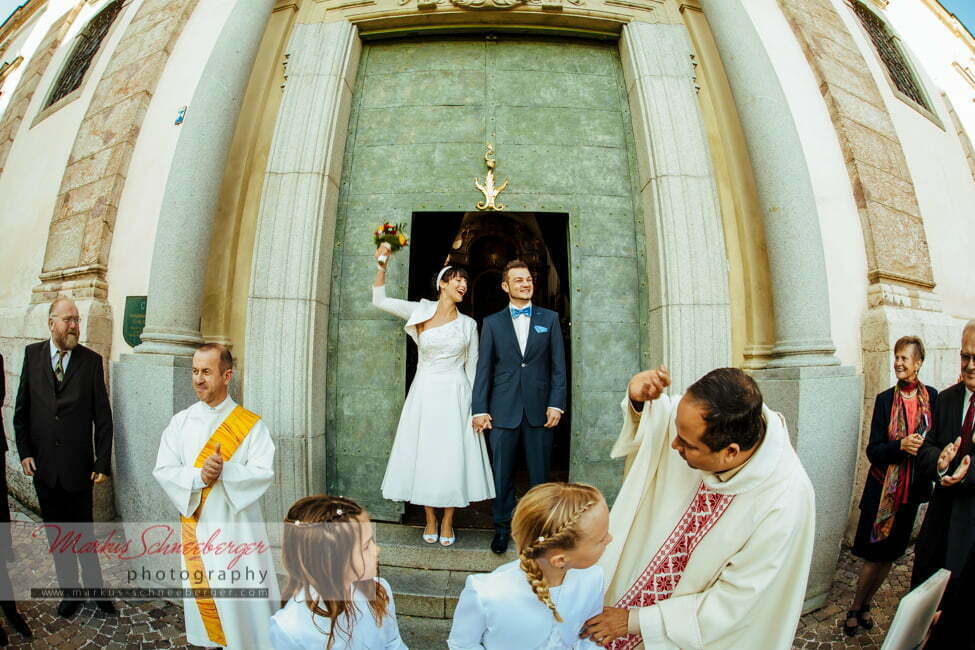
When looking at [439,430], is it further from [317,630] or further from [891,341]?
[891,341]

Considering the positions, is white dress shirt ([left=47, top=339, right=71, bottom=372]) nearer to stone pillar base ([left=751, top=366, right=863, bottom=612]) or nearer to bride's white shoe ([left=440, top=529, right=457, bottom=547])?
bride's white shoe ([left=440, top=529, right=457, bottom=547])

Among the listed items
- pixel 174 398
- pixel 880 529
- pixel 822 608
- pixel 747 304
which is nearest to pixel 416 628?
pixel 174 398

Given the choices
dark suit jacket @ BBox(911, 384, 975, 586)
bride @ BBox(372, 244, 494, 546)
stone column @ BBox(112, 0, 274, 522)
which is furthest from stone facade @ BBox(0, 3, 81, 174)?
dark suit jacket @ BBox(911, 384, 975, 586)

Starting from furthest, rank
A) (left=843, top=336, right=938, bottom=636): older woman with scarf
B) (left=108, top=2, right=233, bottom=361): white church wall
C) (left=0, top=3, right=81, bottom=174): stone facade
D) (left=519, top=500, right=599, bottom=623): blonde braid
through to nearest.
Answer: (left=0, top=3, right=81, bottom=174): stone facade
(left=108, top=2, right=233, bottom=361): white church wall
(left=843, top=336, right=938, bottom=636): older woman with scarf
(left=519, top=500, right=599, bottom=623): blonde braid

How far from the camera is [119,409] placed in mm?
3859

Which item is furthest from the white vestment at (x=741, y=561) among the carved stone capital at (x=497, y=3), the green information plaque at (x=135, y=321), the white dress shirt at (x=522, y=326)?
the carved stone capital at (x=497, y=3)

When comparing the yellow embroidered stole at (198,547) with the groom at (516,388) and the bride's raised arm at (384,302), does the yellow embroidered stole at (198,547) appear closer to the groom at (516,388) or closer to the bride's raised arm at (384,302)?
the bride's raised arm at (384,302)

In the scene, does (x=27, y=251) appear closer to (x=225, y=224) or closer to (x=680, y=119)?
(x=225, y=224)

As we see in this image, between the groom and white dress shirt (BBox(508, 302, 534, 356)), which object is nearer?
the groom

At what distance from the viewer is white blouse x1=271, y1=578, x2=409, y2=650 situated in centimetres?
156

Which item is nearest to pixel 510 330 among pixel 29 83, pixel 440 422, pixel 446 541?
pixel 440 422

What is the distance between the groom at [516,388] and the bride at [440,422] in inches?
8.8

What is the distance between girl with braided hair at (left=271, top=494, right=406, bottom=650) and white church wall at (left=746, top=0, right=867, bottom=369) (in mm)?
4110

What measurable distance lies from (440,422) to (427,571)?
43.1 inches
